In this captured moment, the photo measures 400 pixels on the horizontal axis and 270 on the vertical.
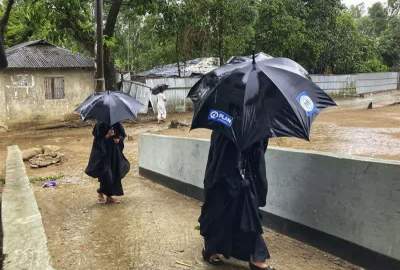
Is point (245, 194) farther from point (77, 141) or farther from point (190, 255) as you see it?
point (77, 141)

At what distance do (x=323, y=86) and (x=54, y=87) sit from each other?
58.4 ft

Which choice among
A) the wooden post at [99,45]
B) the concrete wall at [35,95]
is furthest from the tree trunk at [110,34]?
the wooden post at [99,45]

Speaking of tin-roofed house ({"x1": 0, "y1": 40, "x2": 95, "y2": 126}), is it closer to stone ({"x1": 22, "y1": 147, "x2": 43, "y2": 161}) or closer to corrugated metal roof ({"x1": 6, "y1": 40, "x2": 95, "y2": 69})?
corrugated metal roof ({"x1": 6, "y1": 40, "x2": 95, "y2": 69})

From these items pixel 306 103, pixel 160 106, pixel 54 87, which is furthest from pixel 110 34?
pixel 306 103

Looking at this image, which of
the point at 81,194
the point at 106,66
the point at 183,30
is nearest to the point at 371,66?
the point at 183,30

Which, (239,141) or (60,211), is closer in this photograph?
(239,141)

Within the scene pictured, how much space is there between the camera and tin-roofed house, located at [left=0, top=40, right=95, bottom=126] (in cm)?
1959

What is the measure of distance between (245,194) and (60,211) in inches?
164

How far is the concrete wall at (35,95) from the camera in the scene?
1958cm

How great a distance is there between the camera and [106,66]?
69.6 ft

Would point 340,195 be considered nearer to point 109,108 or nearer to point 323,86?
point 109,108

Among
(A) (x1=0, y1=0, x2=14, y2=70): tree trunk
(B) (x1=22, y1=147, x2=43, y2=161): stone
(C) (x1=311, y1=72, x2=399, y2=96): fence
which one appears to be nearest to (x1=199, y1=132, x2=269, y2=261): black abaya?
(A) (x1=0, y1=0, x2=14, y2=70): tree trunk

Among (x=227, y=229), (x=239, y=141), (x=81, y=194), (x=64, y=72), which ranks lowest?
(x=81, y=194)

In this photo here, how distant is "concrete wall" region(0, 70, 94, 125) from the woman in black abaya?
1372cm
